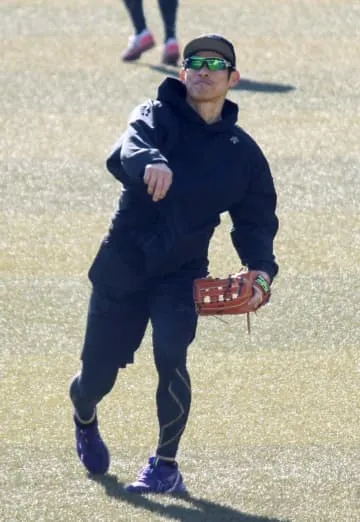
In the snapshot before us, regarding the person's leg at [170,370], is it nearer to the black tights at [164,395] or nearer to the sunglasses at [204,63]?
the black tights at [164,395]

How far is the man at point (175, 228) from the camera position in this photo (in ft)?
18.4

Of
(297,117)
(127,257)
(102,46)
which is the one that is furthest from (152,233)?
(102,46)

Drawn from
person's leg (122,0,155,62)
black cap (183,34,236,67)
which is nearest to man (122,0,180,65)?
person's leg (122,0,155,62)

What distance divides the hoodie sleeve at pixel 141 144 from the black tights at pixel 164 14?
815 cm

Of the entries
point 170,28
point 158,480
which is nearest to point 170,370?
point 158,480

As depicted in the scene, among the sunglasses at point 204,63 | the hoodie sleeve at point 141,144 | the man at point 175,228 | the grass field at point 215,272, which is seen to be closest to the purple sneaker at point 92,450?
the grass field at point 215,272

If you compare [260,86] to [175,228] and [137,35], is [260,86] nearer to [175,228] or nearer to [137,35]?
[137,35]

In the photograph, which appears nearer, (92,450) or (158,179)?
(158,179)

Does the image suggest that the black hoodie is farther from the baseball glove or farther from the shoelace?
the shoelace

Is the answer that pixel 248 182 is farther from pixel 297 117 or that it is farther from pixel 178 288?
pixel 297 117

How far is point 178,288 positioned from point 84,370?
0.53 m

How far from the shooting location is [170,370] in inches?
221

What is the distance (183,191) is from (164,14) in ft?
27.9

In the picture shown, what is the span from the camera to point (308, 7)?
16.2 metres
